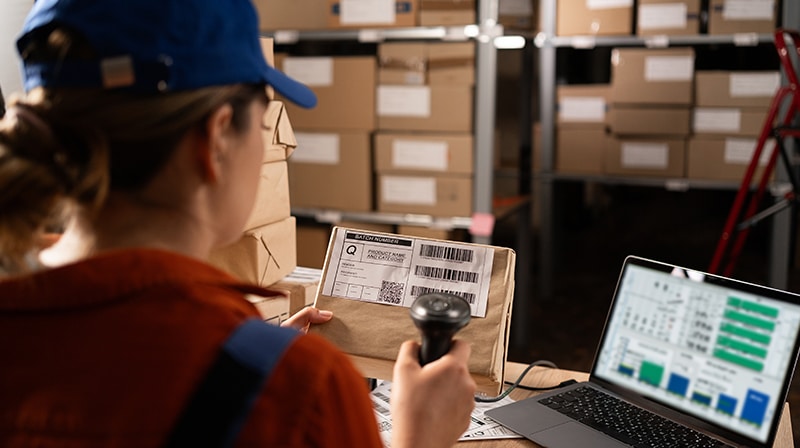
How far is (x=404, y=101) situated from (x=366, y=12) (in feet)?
1.32

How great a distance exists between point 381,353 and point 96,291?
0.61 meters

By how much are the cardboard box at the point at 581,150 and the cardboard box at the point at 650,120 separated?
105 millimetres

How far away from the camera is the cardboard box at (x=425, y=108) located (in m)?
3.09

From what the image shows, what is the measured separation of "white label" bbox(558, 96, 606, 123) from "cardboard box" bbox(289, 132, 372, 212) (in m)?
1.31

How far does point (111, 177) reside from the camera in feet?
2.14

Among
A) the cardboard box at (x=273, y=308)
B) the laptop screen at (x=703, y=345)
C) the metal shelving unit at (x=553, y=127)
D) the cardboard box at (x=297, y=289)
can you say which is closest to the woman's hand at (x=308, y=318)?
the cardboard box at (x=273, y=308)

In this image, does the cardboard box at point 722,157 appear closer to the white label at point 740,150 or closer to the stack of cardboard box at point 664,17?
the white label at point 740,150

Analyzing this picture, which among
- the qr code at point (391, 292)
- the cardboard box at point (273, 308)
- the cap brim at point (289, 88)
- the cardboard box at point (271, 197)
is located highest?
the cap brim at point (289, 88)

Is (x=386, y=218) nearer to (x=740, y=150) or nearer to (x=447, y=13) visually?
(x=447, y=13)

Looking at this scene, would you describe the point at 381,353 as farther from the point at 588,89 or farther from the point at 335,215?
the point at 588,89

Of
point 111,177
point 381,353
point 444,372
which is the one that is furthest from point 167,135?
point 381,353

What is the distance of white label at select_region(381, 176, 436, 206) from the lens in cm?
322

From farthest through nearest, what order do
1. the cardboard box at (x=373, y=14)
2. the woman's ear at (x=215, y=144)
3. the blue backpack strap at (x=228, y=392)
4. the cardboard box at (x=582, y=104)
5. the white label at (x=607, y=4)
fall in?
the cardboard box at (x=582, y=104) → the white label at (x=607, y=4) → the cardboard box at (x=373, y=14) → the woman's ear at (x=215, y=144) → the blue backpack strap at (x=228, y=392)

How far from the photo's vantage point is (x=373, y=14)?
3.22 meters
